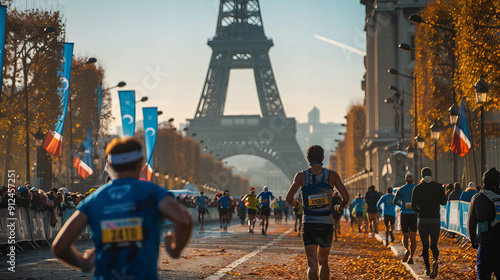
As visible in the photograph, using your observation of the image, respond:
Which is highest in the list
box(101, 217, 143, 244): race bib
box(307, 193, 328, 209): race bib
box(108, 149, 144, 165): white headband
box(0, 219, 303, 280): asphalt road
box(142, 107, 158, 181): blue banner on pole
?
box(142, 107, 158, 181): blue banner on pole

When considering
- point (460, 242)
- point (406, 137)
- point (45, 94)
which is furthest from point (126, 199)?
point (406, 137)

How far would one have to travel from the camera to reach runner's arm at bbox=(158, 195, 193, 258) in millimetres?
4625

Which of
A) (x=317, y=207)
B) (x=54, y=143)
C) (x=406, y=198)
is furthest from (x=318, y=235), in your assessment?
(x=54, y=143)

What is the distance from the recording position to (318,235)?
9.57 m

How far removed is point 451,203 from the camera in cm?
2152

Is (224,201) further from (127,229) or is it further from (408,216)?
(127,229)

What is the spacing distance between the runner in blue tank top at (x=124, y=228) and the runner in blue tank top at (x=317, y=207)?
4840mm

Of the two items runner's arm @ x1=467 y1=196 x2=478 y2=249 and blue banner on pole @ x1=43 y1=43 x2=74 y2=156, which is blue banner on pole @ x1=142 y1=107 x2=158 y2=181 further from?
runner's arm @ x1=467 y1=196 x2=478 y2=249

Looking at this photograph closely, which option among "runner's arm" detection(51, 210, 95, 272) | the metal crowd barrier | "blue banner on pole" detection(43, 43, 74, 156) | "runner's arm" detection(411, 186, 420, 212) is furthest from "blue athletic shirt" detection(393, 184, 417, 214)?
"blue banner on pole" detection(43, 43, 74, 156)

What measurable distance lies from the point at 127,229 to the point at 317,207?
507 cm

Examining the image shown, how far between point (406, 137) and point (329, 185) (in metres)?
54.3

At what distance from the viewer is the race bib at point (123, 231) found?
15.5 feet

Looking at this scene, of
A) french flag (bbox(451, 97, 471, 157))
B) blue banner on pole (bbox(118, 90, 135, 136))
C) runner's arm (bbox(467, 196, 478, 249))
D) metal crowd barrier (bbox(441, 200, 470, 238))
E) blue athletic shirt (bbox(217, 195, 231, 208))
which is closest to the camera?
runner's arm (bbox(467, 196, 478, 249))

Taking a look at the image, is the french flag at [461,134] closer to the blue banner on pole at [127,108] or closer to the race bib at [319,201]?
the blue banner on pole at [127,108]
